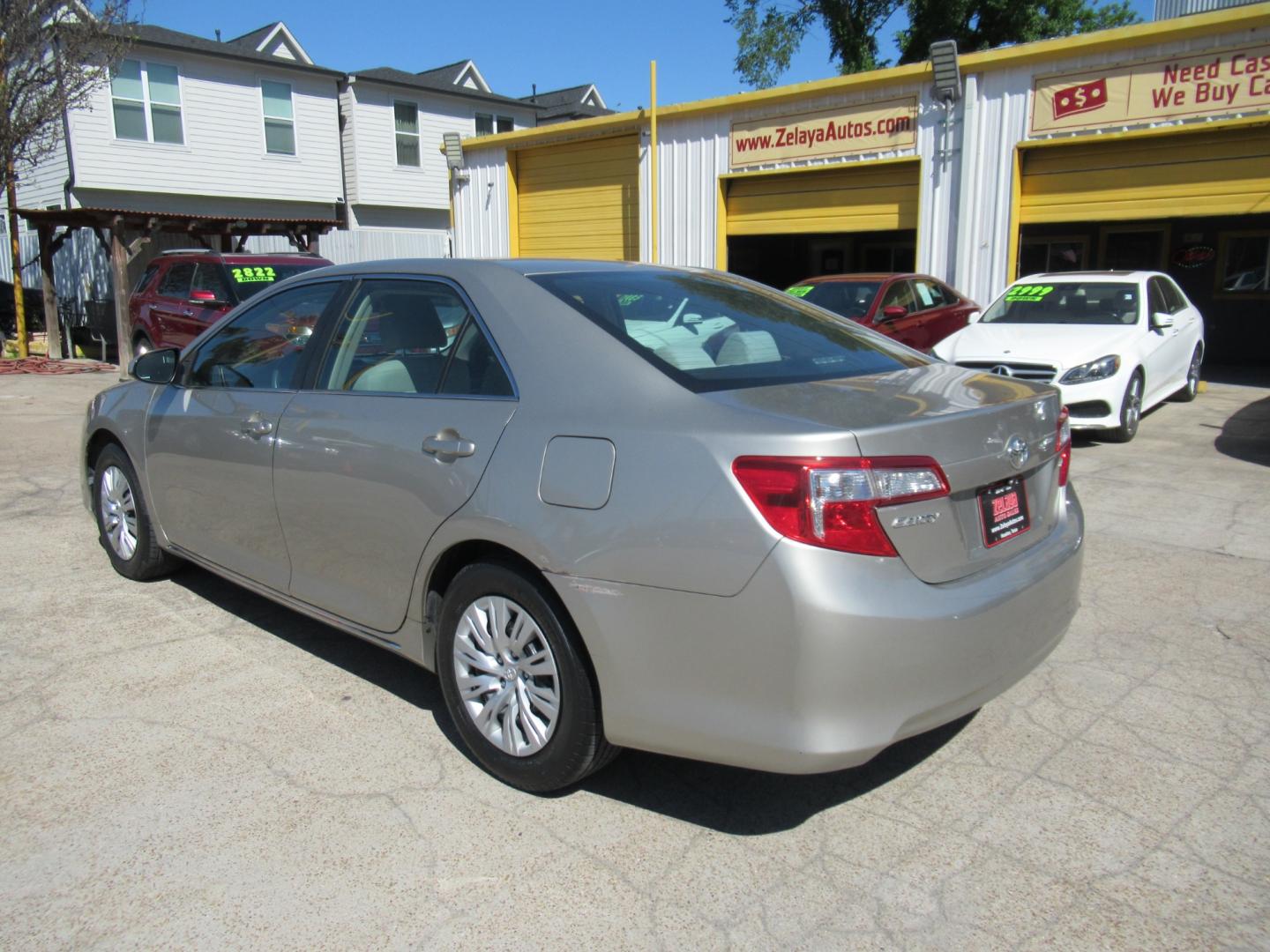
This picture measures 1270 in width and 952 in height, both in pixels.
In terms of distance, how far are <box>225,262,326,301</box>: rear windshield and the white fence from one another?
360 inches

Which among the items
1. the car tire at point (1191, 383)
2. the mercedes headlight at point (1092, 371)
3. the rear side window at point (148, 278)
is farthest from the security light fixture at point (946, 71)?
the rear side window at point (148, 278)

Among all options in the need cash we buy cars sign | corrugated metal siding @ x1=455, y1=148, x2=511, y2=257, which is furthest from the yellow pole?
corrugated metal siding @ x1=455, y1=148, x2=511, y2=257

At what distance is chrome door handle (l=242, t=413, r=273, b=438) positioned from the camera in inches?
156

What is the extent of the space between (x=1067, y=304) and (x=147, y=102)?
2152cm

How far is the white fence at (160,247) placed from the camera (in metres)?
23.5

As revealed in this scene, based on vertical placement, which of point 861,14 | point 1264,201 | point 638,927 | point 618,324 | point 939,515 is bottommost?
point 638,927

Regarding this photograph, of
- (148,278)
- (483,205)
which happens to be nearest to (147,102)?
(483,205)

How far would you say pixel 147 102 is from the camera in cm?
2333

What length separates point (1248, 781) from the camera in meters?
3.21

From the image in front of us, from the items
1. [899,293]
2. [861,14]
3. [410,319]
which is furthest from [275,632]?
[861,14]

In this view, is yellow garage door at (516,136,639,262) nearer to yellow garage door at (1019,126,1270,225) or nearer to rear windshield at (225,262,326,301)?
rear windshield at (225,262,326,301)

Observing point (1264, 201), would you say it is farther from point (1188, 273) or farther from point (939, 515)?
point (939, 515)

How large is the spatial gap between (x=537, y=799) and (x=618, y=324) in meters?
1.52

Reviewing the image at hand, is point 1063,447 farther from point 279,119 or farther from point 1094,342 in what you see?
point 279,119
